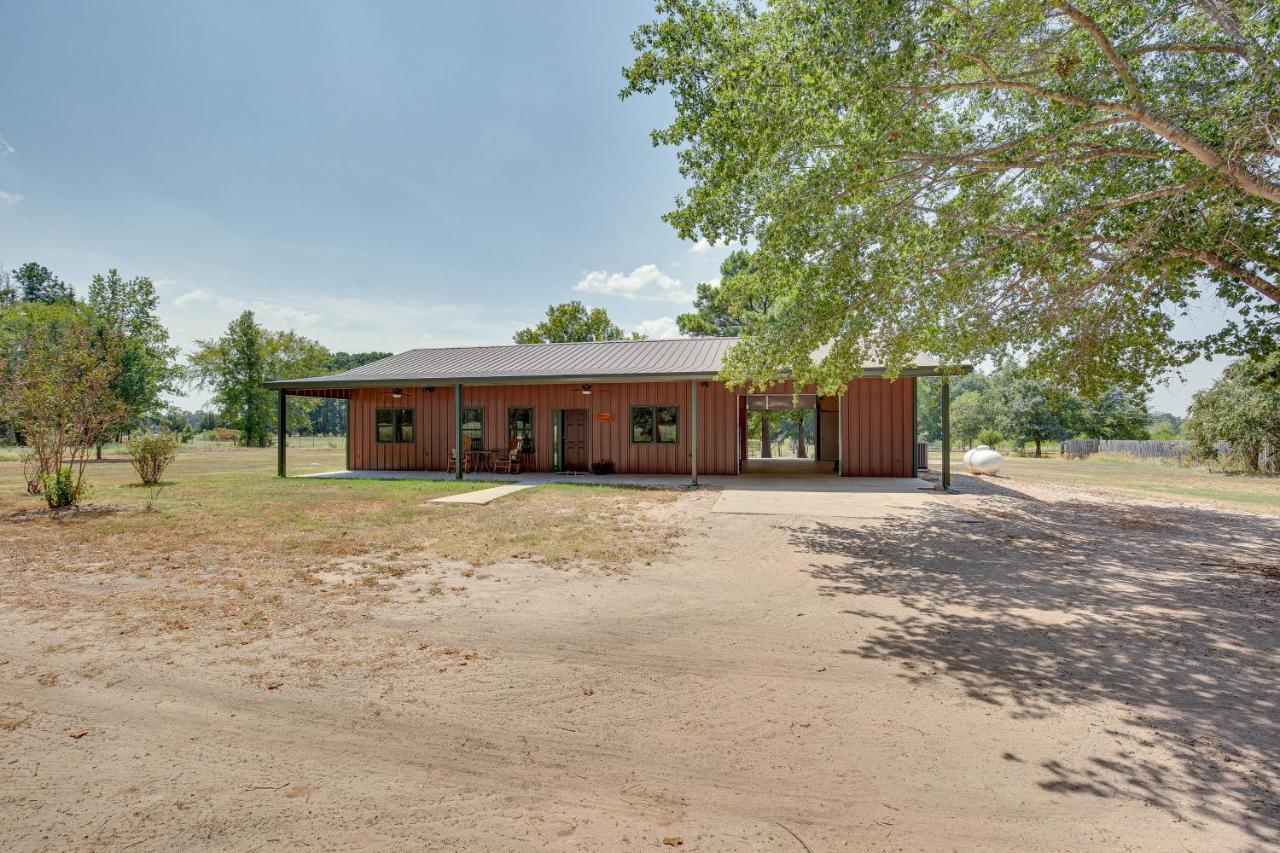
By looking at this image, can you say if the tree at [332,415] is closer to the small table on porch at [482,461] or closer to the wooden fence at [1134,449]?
the small table on porch at [482,461]

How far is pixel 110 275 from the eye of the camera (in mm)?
34094

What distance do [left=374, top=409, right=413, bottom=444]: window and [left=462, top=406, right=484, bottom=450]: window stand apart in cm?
182

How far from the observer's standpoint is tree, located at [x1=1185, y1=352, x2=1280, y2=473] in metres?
18.7

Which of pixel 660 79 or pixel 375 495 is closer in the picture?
pixel 660 79

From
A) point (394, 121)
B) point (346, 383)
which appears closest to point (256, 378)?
point (346, 383)

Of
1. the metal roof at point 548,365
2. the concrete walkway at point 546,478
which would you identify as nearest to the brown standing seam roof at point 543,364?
the metal roof at point 548,365

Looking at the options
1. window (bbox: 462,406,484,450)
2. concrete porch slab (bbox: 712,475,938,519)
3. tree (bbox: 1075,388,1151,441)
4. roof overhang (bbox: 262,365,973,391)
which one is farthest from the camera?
tree (bbox: 1075,388,1151,441)

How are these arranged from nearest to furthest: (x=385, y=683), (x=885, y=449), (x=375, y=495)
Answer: (x=385, y=683) → (x=375, y=495) → (x=885, y=449)

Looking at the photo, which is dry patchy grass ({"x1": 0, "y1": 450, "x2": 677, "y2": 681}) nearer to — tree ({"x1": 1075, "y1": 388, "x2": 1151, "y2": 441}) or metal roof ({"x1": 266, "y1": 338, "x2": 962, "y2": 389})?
metal roof ({"x1": 266, "y1": 338, "x2": 962, "y2": 389})

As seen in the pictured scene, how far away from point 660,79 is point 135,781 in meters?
6.89

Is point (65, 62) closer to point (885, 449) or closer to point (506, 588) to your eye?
point (506, 588)

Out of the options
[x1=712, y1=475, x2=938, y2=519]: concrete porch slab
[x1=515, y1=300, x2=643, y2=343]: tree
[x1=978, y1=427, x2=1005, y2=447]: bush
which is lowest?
[x1=712, y1=475, x2=938, y2=519]: concrete porch slab

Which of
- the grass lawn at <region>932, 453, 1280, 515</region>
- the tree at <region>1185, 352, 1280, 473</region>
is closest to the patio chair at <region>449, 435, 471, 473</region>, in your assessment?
the grass lawn at <region>932, 453, 1280, 515</region>

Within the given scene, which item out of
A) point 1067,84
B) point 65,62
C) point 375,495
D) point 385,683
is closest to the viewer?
point 385,683
